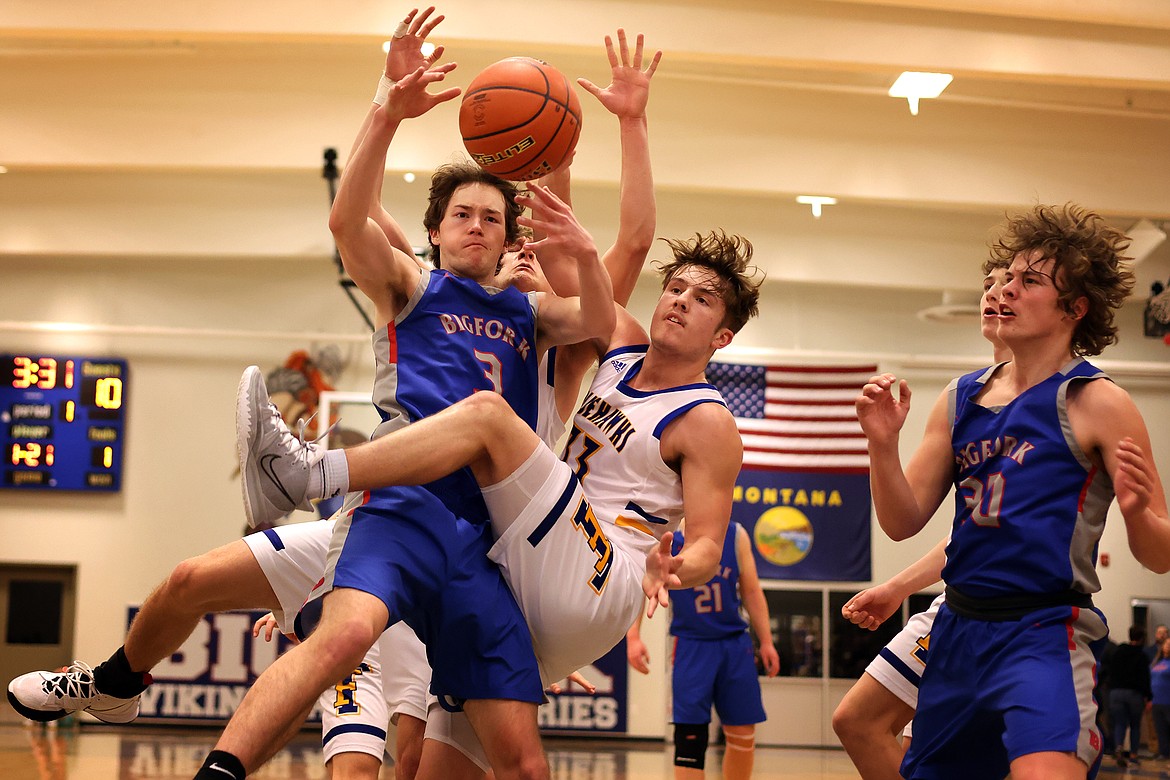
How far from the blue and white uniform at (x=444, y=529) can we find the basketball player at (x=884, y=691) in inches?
43.4

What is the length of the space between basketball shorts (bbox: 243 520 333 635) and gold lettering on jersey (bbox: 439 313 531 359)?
0.75m

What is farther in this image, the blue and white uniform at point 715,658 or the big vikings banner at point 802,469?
the big vikings banner at point 802,469

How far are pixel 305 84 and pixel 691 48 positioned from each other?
3.56 meters

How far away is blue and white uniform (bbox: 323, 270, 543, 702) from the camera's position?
3119 millimetres

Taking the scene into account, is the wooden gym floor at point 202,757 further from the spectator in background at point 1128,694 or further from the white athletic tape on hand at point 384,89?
the white athletic tape on hand at point 384,89

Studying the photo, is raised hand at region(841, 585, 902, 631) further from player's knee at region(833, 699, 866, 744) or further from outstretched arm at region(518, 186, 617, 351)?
outstretched arm at region(518, 186, 617, 351)

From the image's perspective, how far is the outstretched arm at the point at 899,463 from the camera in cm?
343

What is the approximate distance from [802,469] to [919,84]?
5148 millimetres

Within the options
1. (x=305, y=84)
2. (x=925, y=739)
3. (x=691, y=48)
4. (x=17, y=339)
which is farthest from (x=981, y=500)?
(x=17, y=339)

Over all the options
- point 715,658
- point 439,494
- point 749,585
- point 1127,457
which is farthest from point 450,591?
point 749,585

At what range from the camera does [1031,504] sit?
3184 millimetres

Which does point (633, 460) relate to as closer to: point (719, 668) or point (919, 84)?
point (719, 668)

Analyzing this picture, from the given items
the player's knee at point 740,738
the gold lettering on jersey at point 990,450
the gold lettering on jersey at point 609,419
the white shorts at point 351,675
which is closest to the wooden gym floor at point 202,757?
the player's knee at point 740,738

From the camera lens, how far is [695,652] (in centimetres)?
740
